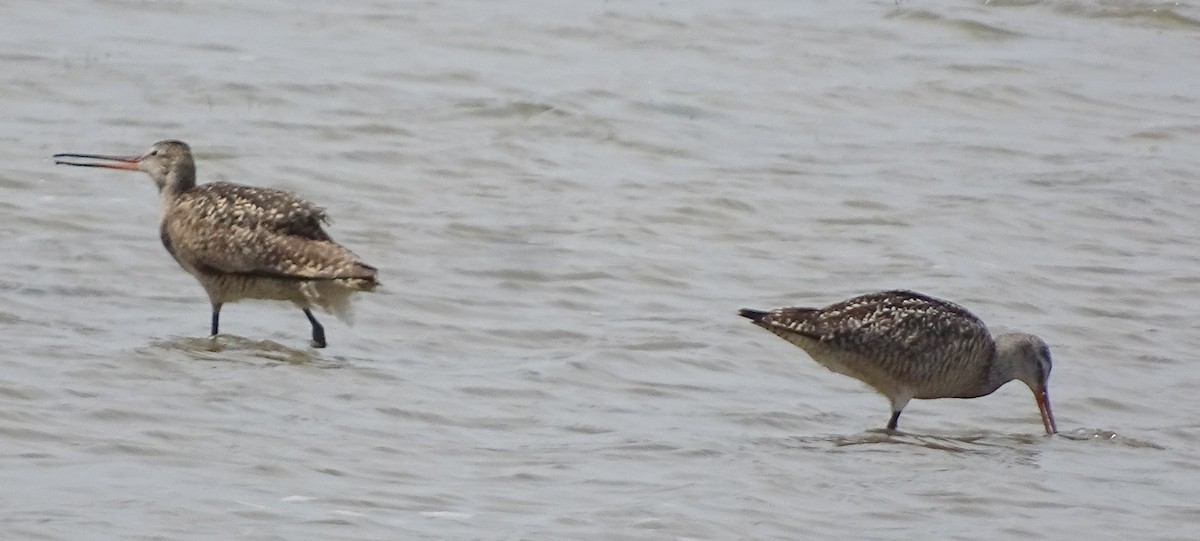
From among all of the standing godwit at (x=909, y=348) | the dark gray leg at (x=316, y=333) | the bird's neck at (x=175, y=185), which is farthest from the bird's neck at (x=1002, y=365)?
the bird's neck at (x=175, y=185)

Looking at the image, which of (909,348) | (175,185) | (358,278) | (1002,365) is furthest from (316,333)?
(1002,365)

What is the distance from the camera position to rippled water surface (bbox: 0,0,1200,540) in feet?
21.6

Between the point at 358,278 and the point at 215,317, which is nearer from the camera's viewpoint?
the point at 358,278

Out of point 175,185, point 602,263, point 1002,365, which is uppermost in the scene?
point 175,185

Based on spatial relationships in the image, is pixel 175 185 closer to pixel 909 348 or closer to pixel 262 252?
pixel 262 252

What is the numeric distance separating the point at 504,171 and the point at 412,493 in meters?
5.83

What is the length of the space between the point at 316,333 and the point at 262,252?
0.38m

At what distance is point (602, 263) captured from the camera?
10320mm

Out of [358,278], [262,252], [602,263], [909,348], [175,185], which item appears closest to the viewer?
[909,348]

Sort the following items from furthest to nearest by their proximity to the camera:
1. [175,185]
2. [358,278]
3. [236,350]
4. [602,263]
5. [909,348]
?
1. [602,263]
2. [175,185]
3. [358,278]
4. [236,350]
5. [909,348]

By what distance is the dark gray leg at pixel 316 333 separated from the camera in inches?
341

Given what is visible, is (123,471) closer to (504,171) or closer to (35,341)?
(35,341)

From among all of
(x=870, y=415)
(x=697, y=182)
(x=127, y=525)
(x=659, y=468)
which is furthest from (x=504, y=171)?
(x=127, y=525)

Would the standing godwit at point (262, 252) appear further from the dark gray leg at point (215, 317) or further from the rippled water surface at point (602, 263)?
the rippled water surface at point (602, 263)
